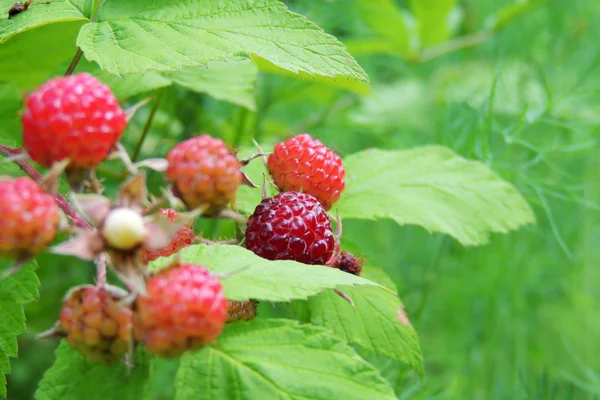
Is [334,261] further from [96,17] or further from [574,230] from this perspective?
[574,230]

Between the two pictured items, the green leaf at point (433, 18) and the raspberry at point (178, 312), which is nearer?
the raspberry at point (178, 312)

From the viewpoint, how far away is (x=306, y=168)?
39.4 inches

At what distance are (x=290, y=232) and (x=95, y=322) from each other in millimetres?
308

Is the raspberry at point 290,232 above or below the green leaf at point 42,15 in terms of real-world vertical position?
below

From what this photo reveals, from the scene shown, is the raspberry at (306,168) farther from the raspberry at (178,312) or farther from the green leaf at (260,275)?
the raspberry at (178,312)

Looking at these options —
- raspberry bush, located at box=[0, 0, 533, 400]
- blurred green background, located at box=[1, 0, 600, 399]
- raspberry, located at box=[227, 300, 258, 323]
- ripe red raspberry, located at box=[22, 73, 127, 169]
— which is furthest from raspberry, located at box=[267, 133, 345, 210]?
blurred green background, located at box=[1, 0, 600, 399]

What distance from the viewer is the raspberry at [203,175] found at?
73cm

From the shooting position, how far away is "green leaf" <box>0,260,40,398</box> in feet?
3.13

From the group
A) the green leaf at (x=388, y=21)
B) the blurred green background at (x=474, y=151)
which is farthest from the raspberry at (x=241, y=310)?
the green leaf at (x=388, y=21)

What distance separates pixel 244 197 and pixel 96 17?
1.27 feet

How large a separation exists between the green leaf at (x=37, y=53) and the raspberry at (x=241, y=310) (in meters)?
0.71

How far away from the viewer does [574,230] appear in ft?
9.54

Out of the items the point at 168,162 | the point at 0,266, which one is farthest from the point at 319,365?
the point at 0,266

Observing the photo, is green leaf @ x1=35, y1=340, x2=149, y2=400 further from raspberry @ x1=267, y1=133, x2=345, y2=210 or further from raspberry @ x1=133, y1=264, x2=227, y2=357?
raspberry @ x1=267, y1=133, x2=345, y2=210
